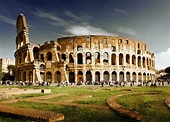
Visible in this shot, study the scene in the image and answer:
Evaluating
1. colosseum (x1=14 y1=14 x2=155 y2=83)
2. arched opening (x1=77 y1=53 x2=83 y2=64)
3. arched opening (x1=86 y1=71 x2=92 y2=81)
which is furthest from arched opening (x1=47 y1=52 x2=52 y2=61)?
arched opening (x1=86 y1=71 x2=92 y2=81)

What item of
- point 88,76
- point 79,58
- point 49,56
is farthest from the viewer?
point 79,58

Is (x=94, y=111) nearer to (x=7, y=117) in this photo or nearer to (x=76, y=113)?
(x=76, y=113)

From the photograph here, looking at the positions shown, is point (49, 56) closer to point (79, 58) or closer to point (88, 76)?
point (79, 58)

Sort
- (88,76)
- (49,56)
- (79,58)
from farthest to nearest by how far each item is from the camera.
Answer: (79,58), (49,56), (88,76)

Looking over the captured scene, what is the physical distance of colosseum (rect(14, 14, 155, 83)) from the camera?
3612cm

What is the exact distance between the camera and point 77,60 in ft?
132

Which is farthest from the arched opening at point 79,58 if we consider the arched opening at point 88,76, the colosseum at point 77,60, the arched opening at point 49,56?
the arched opening at point 49,56

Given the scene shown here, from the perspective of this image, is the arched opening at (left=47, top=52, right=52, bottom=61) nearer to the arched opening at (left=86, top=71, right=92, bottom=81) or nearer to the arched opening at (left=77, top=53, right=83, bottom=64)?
the arched opening at (left=77, top=53, right=83, bottom=64)

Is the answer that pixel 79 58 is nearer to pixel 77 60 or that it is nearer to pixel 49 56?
pixel 77 60

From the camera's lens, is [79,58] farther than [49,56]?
Yes

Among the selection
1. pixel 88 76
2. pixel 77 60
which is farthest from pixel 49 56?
pixel 88 76

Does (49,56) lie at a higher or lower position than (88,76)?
higher

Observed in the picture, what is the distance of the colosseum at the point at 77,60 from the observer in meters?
36.1

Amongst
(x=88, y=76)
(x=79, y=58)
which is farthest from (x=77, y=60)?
(x=88, y=76)
